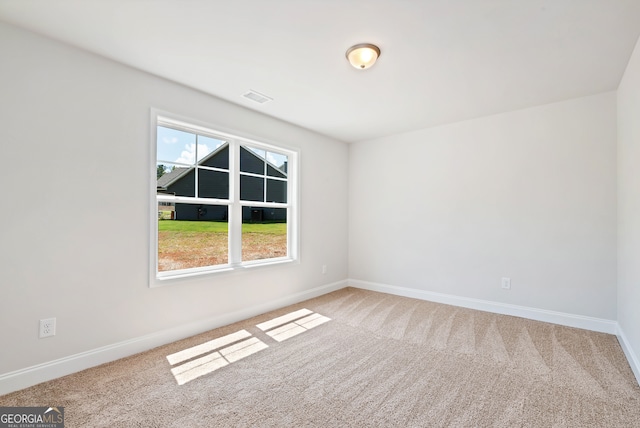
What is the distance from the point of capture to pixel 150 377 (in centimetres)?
226

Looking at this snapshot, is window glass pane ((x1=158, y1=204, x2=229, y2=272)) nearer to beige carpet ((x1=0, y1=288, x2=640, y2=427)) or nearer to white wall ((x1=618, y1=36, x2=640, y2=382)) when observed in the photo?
beige carpet ((x1=0, y1=288, x2=640, y2=427))

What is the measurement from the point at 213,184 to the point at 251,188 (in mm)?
547

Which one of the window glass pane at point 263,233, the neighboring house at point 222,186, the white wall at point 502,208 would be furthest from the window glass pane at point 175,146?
the white wall at point 502,208

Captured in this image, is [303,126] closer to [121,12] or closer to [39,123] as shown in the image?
[121,12]

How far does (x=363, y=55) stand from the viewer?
2.38 m

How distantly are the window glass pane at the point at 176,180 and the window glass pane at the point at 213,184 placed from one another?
86 millimetres

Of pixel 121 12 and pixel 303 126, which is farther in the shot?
pixel 303 126

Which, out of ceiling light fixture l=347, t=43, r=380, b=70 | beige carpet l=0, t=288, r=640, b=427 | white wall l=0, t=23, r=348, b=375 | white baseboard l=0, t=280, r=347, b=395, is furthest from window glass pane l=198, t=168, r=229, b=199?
ceiling light fixture l=347, t=43, r=380, b=70

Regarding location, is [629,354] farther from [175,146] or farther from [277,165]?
[175,146]

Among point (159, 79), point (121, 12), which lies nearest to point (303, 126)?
point (159, 79)

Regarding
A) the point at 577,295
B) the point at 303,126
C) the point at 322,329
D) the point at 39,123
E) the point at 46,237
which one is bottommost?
the point at 322,329

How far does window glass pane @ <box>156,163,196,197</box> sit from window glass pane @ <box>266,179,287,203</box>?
108 centimetres

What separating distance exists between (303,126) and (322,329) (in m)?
2.76

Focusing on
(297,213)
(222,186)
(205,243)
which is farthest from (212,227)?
(297,213)
